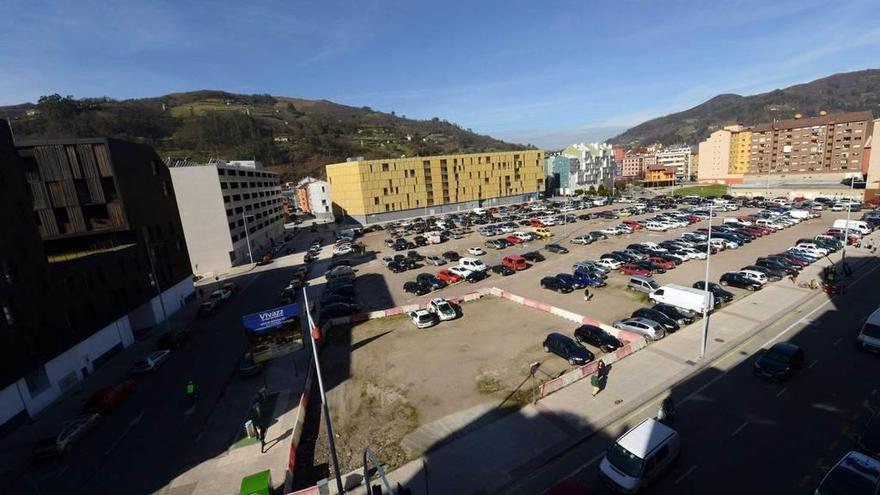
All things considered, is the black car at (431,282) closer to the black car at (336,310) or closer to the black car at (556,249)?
the black car at (336,310)

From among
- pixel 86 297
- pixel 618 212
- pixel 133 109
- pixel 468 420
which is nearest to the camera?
pixel 468 420

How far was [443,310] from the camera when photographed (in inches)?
1259

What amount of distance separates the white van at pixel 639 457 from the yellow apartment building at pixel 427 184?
80.5 metres

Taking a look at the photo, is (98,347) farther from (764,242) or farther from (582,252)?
(764,242)

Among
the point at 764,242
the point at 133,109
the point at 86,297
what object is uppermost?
the point at 133,109

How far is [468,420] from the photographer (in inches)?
727

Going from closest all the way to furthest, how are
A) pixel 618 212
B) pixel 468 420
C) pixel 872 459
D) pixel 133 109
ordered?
pixel 872 459 < pixel 468 420 < pixel 618 212 < pixel 133 109

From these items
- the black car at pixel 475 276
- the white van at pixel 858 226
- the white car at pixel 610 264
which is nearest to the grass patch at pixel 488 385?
the black car at pixel 475 276

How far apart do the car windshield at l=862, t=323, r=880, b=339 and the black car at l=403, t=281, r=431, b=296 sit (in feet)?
103

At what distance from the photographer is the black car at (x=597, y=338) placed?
24.0 m

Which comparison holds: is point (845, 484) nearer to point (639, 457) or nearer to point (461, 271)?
point (639, 457)

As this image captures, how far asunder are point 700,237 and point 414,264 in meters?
37.6

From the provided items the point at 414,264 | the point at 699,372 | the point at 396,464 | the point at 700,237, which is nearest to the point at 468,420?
the point at 396,464

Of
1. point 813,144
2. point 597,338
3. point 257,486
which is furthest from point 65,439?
point 813,144
